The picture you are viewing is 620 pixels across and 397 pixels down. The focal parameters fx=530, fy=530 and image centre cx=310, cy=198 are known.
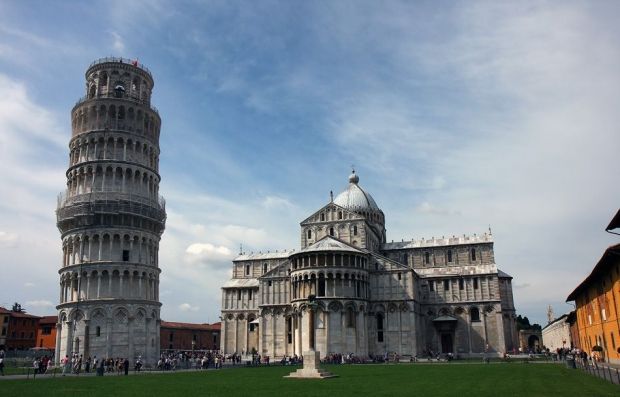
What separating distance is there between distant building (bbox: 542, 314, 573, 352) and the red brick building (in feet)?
207

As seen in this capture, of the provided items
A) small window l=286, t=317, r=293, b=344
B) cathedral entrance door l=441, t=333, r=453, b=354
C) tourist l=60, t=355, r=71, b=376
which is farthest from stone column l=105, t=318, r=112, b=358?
cathedral entrance door l=441, t=333, r=453, b=354

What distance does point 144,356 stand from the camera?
54.4 m

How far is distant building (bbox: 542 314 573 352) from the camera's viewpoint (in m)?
77.9

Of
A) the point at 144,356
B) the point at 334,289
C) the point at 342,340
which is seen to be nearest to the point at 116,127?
the point at 144,356

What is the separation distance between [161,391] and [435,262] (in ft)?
194

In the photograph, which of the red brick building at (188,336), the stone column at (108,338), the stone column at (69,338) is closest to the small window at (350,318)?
the stone column at (108,338)

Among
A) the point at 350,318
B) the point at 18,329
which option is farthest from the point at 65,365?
the point at 18,329

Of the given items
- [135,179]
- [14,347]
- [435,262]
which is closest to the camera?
[135,179]

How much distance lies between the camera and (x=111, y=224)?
55.5 metres

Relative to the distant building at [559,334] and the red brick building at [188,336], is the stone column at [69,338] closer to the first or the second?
the red brick building at [188,336]

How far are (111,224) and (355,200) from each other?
38.2 metres

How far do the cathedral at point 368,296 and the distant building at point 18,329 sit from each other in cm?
3764

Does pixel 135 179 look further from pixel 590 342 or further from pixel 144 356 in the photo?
pixel 590 342

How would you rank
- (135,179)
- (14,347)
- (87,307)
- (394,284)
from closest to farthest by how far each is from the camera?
(87,307)
(135,179)
(394,284)
(14,347)
